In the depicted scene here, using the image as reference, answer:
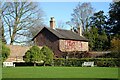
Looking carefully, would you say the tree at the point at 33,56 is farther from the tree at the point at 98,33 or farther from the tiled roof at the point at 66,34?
the tree at the point at 98,33

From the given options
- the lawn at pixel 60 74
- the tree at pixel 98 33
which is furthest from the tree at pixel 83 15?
the lawn at pixel 60 74

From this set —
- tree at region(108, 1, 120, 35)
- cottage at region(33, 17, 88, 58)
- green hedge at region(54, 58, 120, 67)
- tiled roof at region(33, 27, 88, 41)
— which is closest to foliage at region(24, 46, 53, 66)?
green hedge at region(54, 58, 120, 67)

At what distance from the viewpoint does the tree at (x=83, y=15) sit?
35250mm

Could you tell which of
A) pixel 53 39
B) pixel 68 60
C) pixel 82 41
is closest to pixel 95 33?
pixel 82 41

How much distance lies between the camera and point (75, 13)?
36.0 metres

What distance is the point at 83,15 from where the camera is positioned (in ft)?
124

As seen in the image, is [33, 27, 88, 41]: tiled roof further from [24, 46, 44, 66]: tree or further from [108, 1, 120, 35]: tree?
[24, 46, 44, 66]: tree

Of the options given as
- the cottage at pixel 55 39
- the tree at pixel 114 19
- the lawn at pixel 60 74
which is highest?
the tree at pixel 114 19

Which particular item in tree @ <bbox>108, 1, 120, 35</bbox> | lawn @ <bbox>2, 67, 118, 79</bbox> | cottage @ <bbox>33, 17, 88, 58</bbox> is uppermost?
tree @ <bbox>108, 1, 120, 35</bbox>

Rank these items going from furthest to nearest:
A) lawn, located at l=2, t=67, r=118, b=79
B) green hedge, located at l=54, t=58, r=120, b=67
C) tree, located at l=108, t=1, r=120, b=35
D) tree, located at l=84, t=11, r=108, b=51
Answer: tree, located at l=84, t=11, r=108, b=51 < tree, located at l=108, t=1, r=120, b=35 < green hedge, located at l=54, t=58, r=120, b=67 < lawn, located at l=2, t=67, r=118, b=79

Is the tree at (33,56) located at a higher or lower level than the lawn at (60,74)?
higher

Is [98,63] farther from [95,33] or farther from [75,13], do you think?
[95,33]

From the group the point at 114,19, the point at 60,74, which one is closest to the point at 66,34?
the point at 114,19

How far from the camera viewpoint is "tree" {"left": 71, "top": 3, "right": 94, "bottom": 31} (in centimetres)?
3525
